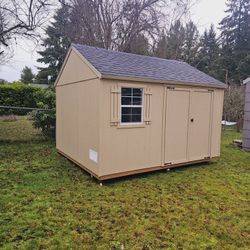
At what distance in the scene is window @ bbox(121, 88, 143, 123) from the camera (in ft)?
15.6

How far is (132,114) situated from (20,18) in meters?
6.29

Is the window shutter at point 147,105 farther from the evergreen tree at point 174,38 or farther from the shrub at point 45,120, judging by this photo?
the evergreen tree at point 174,38

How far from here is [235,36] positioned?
2412cm

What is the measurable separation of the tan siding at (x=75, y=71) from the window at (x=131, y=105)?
769mm

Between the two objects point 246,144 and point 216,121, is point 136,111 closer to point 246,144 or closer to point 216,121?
point 216,121

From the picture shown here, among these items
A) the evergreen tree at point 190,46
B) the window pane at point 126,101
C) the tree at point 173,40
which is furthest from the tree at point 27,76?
the window pane at point 126,101

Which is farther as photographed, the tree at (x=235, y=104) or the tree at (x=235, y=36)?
the tree at (x=235, y=36)

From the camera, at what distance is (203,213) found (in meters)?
3.48

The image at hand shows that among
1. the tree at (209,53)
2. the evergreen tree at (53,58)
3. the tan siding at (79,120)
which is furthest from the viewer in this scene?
the tree at (209,53)

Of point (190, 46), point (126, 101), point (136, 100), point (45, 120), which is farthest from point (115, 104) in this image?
point (190, 46)

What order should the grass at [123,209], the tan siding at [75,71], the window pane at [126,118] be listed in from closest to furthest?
the grass at [123,209] < the window pane at [126,118] < the tan siding at [75,71]

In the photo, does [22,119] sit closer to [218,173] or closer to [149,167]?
[149,167]

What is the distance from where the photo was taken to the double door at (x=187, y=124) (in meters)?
5.46

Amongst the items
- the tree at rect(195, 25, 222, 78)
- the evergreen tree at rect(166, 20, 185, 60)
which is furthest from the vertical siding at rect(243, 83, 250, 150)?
the tree at rect(195, 25, 222, 78)
